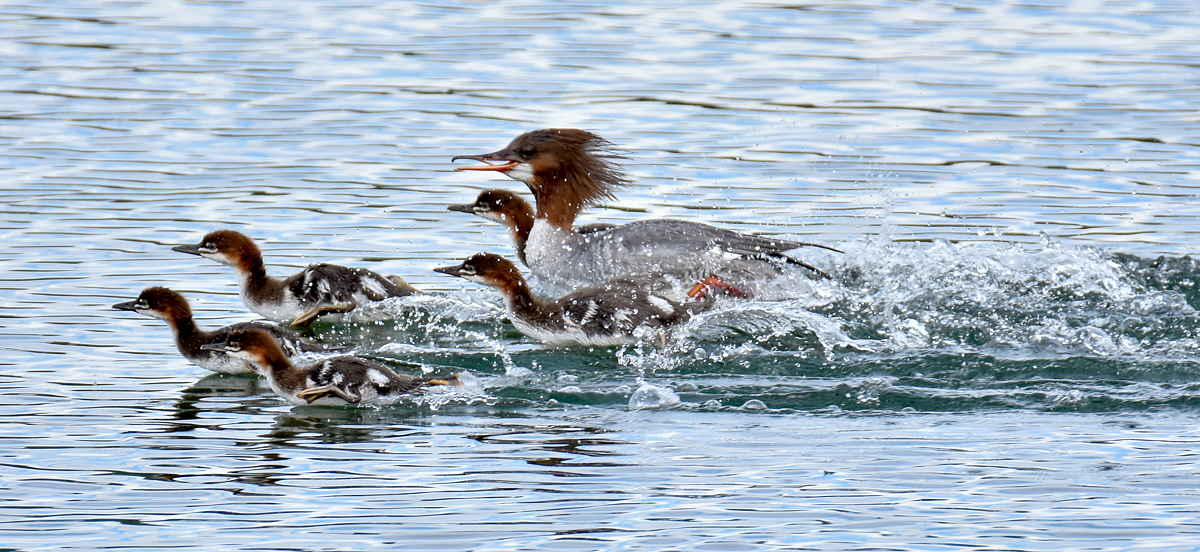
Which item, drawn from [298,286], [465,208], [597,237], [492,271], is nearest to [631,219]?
[465,208]

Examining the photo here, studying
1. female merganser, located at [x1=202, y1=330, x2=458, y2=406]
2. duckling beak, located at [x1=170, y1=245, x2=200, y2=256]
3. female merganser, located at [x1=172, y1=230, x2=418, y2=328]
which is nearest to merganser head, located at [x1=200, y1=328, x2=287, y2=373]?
female merganser, located at [x1=202, y1=330, x2=458, y2=406]

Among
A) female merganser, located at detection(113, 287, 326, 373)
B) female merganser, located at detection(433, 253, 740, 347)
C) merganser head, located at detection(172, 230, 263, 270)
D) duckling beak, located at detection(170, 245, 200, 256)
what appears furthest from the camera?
duckling beak, located at detection(170, 245, 200, 256)

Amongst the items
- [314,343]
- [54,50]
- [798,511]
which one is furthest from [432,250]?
[54,50]

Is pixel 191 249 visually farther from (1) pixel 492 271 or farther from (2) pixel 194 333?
(1) pixel 492 271

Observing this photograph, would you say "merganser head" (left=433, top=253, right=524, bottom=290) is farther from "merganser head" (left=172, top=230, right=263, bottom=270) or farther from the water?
"merganser head" (left=172, top=230, right=263, bottom=270)

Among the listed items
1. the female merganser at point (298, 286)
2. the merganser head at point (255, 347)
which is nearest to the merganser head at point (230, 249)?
the female merganser at point (298, 286)

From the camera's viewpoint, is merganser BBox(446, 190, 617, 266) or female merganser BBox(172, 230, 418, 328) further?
merganser BBox(446, 190, 617, 266)

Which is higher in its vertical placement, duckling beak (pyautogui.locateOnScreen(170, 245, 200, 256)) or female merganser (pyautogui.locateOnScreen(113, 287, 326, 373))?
duckling beak (pyautogui.locateOnScreen(170, 245, 200, 256))

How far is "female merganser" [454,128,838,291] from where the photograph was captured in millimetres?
9086

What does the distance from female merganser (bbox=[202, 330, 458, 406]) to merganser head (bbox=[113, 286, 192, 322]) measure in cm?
80

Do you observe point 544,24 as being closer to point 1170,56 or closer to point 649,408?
point 1170,56

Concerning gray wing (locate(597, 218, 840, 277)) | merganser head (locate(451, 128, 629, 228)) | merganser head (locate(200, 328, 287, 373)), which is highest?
merganser head (locate(451, 128, 629, 228))

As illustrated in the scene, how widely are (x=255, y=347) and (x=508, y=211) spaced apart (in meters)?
3.25

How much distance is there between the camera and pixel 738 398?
6.77 metres
